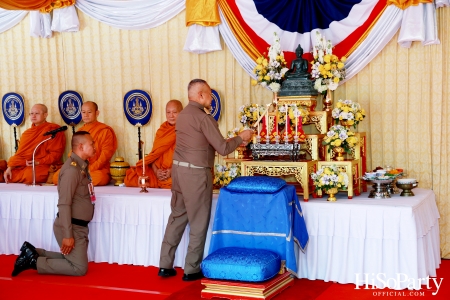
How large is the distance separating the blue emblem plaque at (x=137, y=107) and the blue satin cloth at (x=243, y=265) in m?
2.89

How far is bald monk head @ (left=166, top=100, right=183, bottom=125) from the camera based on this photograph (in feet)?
21.9

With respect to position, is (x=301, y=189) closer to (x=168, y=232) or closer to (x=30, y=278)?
(x=168, y=232)

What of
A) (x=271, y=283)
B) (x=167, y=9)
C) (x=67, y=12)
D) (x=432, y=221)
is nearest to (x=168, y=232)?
(x=271, y=283)

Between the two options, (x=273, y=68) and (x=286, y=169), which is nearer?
(x=286, y=169)

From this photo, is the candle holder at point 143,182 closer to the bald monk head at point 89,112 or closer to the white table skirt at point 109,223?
the white table skirt at point 109,223

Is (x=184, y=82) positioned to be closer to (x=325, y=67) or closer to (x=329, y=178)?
(x=325, y=67)

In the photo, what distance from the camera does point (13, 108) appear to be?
8000 millimetres

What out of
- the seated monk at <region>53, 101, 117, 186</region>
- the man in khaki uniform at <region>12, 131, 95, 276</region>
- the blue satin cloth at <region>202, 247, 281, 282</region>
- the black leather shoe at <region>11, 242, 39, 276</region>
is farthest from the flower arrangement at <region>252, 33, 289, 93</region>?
the black leather shoe at <region>11, 242, 39, 276</region>

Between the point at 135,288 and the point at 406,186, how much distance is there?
2.41 m

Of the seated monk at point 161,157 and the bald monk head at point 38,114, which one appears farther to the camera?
the bald monk head at point 38,114

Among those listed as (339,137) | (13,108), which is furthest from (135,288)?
(13,108)

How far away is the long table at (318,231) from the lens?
4809 millimetres

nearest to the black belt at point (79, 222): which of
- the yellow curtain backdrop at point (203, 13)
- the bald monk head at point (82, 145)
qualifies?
the bald monk head at point (82, 145)

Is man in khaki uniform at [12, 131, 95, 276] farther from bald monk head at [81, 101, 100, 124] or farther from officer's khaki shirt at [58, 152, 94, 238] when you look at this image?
bald monk head at [81, 101, 100, 124]
